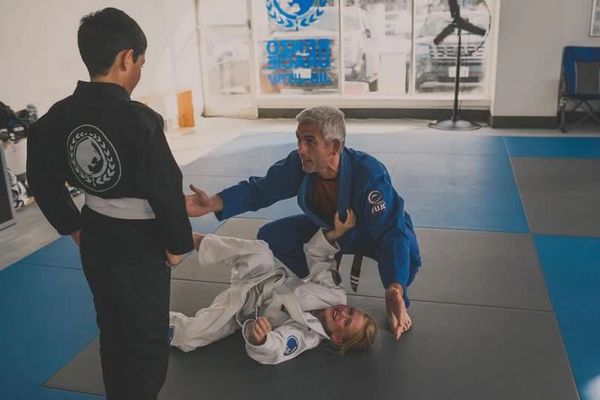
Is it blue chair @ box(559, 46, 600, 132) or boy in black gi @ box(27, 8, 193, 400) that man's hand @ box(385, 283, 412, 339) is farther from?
blue chair @ box(559, 46, 600, 132)

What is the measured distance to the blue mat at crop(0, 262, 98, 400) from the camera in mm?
2637

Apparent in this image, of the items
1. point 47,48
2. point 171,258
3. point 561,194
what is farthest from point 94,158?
point 47,48

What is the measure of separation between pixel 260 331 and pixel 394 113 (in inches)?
259

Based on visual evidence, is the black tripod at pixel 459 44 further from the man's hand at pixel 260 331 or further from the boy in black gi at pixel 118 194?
the boy in black gi at pixel 118 194

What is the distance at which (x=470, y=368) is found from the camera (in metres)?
2.54

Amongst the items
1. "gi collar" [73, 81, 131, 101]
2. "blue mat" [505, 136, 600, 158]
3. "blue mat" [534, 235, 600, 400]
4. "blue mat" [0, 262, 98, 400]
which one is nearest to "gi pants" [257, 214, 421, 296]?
"blue mat" [534, 235, 600, 400]

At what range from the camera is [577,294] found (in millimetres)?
3168

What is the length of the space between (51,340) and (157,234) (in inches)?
55.0

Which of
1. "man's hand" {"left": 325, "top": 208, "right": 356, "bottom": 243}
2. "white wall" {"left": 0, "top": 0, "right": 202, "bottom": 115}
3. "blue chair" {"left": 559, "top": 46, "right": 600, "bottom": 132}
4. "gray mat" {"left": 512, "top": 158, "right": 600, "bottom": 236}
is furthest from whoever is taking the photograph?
"blue chair" {"left": 559, "top": 46, "right": 600, "bottom": 132}

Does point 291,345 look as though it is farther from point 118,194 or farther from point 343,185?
point 118,194

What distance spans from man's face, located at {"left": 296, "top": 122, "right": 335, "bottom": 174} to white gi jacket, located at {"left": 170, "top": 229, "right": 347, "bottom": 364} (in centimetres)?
38

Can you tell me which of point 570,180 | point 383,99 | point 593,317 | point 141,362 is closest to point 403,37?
point 383,99

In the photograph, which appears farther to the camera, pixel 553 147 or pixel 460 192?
pixel 553 147

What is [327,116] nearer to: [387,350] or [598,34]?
[387,350]
